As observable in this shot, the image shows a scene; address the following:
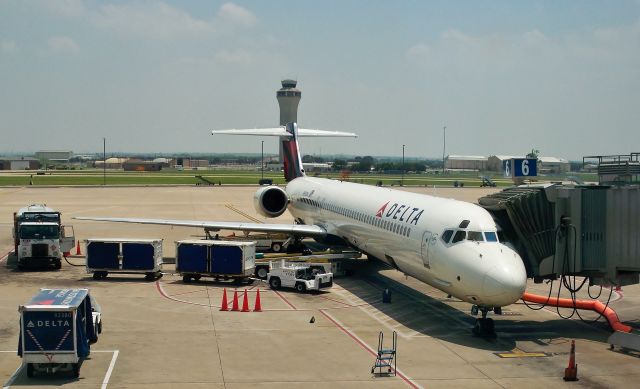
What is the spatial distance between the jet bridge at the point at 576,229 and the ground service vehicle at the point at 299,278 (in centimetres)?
898

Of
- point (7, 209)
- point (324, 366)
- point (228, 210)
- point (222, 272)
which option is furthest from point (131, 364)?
point (7, 209)

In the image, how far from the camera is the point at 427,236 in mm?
25609

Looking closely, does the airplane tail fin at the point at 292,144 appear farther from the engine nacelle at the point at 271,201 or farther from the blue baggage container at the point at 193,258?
the blue baggage container at the point at 193,258

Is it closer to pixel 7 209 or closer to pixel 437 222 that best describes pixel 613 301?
pixel 437 222

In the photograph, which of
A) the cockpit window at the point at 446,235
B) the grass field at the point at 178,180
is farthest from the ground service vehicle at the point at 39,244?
the grass field at the point at 178,180

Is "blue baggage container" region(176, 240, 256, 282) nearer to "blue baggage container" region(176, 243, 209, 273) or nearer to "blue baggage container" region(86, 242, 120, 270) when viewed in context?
"blue baggage container" region(176, 243, 209, 273)

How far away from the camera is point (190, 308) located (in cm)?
2769

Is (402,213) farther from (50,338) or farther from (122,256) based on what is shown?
(50,338)

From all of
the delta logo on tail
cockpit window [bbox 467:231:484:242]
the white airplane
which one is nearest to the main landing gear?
the white airplane

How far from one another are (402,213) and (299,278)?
550 centimetres

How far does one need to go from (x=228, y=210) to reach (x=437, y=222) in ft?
156

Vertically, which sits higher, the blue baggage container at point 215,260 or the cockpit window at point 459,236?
the cockpit window at point 459,236

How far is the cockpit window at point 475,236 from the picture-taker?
23734 millimetres

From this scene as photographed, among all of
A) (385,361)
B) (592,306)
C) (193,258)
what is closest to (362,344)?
(385,361)
